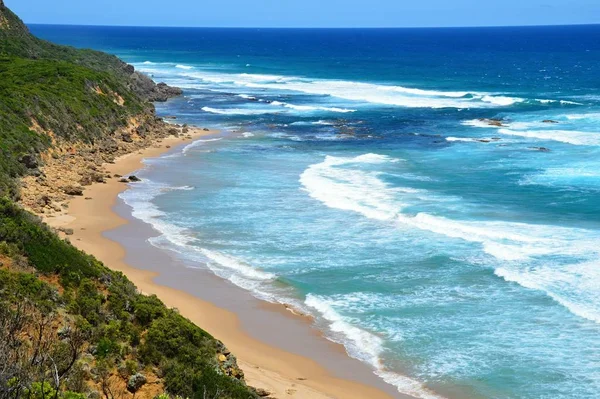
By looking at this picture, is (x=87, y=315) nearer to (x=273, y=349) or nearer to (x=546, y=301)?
(x=273, y=349)

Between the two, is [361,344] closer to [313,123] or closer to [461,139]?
[461,139]

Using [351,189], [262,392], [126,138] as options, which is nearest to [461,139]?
[351,189]

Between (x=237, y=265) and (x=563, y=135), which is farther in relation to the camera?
(x=563, y=135)

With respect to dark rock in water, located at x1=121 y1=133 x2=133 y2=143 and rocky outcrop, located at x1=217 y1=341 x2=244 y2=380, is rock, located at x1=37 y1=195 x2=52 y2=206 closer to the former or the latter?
dark rock in water, located at x1=121 y1=133 x2=133 y2=143

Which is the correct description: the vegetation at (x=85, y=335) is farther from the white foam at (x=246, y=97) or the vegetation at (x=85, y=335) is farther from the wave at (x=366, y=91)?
the white foam at (x=246, y=97)

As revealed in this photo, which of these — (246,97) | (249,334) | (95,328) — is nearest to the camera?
(95,328)

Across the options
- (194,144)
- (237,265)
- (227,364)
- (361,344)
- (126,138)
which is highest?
(194,144)
